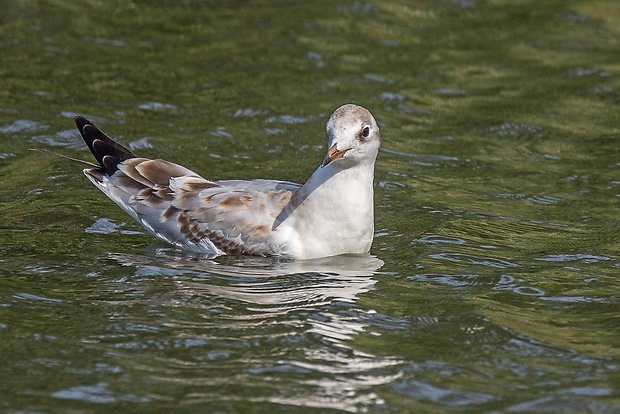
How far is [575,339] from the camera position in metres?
7.31

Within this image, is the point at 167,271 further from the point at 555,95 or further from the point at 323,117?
the point at 555,95

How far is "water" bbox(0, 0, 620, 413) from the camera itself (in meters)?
6.61

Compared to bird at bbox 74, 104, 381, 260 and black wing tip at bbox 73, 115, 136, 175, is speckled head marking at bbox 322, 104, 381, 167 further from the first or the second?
black wing tip at bbox 73, 115, 136, 175

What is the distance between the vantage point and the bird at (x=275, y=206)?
877 centimetres

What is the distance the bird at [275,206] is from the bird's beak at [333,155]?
0.4 inches

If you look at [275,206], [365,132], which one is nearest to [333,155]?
[365,132]

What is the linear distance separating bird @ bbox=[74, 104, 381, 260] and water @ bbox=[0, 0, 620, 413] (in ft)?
0.62

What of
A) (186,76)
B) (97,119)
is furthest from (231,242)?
(186,76)

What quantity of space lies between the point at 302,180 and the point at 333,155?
9.71 feet

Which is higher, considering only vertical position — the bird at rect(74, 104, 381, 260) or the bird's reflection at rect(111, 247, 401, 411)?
the bird at rect(74, 104, 381, 260)

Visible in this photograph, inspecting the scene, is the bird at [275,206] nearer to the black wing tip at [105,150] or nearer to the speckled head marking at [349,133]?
the speckled head marking at [349,133]

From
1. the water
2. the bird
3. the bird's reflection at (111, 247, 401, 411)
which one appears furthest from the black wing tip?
the bird's reflection at (111, 247, 401, 411)

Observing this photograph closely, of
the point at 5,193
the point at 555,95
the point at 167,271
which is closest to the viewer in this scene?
the point at 167,271

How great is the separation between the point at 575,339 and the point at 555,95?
745cm
